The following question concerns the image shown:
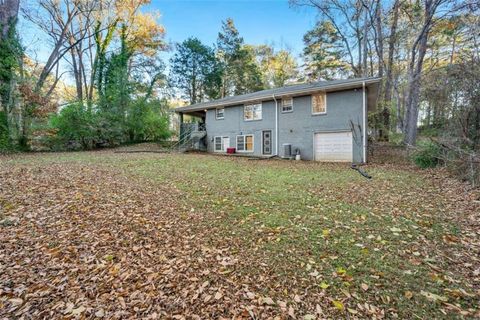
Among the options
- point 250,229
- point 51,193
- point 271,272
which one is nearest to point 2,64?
point 51,193

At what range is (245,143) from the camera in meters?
17.2

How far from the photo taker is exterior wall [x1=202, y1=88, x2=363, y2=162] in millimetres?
12805

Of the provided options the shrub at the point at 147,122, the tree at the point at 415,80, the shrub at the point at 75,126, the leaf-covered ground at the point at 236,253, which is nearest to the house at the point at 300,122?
the tree at the point at 415,80

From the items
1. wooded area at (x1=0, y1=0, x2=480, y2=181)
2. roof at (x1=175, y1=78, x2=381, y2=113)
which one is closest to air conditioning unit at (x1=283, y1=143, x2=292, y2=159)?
roof at (x1=175, y1=78, x2=381, y2=113)

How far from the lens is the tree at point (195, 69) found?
1131 inches

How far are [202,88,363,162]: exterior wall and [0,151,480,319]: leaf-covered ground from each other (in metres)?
7.19

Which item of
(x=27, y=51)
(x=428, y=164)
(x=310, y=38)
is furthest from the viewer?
(x=310, y=38)

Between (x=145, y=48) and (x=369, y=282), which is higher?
(x=145, y=48)

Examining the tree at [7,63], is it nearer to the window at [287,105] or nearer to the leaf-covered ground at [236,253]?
the leaf-covered ground at [236,253]

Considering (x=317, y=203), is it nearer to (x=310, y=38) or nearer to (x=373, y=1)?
(x=373, y=1)

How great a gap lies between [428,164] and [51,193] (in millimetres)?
13334

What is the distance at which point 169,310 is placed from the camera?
8.43ft

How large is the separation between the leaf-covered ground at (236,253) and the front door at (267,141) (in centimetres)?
964

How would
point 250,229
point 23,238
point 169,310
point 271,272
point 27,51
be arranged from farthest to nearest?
point 27,51 < point 250,229 < point 23,238 < point 271,272 < point 169,310
